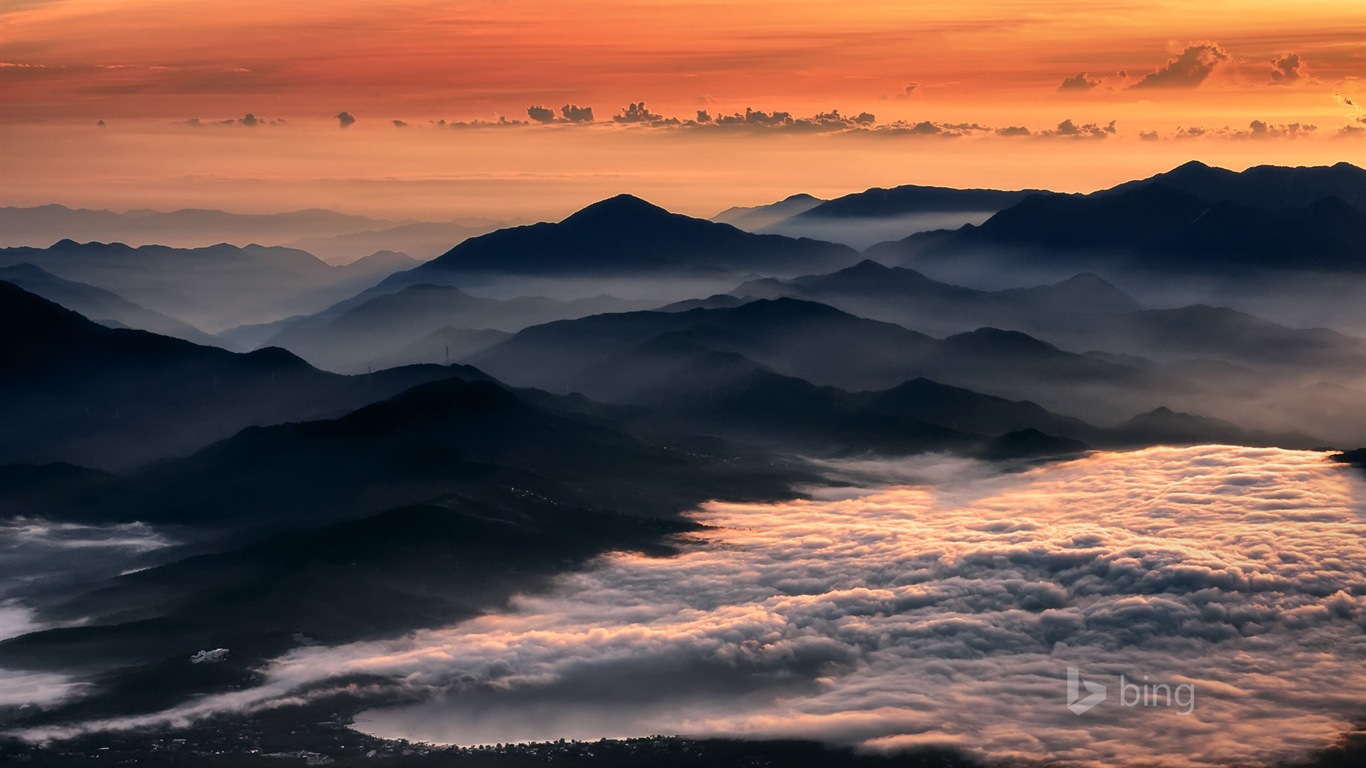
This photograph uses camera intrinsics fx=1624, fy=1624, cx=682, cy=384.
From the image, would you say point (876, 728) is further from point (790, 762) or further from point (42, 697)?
point (42, 697)

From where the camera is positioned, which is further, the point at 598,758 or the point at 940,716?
the point at 940,716

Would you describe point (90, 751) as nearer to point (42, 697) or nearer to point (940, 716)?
point (42, 697)

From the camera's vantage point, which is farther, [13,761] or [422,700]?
[422,700]


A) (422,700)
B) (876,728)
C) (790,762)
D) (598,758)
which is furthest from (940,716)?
(422,700)

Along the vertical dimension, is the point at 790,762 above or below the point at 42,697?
below

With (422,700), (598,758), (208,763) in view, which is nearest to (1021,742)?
(598,758)

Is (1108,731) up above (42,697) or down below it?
below

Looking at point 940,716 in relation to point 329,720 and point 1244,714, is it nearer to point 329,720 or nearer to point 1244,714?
point 1244,714
